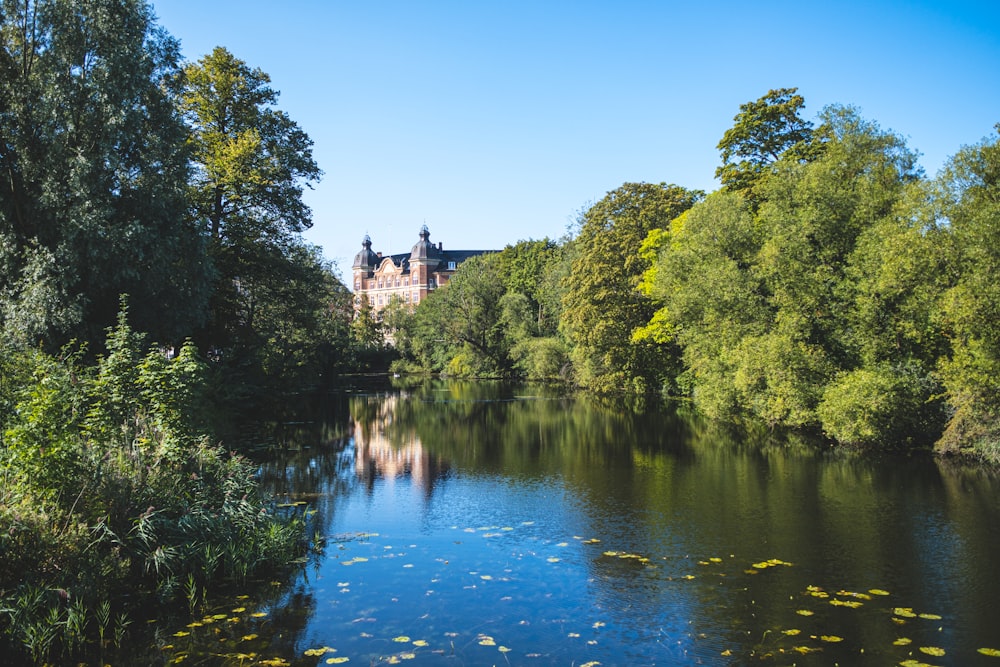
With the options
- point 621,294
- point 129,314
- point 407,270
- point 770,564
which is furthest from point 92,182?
point 407,270

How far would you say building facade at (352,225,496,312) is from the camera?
114750mm

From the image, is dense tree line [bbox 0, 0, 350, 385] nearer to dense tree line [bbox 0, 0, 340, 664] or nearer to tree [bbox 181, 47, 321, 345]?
dense tree line [bbox 0, 0, 340, 664]

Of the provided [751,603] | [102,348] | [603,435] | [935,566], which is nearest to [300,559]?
[751,603]

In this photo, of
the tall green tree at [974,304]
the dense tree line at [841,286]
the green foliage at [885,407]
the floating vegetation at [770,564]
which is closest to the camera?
the floating vegetation at [770,564]

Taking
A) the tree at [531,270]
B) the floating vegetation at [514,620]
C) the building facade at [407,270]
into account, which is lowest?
the floating vegetation at [514,620]

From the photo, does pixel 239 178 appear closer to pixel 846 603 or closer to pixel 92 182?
pixel 92 182

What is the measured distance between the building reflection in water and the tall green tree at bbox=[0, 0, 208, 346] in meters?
7.31

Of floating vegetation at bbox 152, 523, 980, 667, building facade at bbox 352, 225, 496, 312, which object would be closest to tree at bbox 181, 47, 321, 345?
floating vegetation at bbox 152, 523, 980, 667

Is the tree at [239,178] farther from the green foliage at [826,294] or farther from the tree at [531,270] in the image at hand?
the tree at [531,270]

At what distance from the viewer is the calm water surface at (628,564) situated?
8047mm

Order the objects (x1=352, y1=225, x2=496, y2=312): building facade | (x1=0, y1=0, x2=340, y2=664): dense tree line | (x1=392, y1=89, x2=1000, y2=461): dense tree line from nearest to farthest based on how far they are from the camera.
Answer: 1. (x1=0, y1=0, x2=340, y2=664): dense tree line
2. (x1=392, y1=89, x2=1000, y2=461): dense tree line
3. (x1=352, y1=225, x2=496, y2=312): building facade

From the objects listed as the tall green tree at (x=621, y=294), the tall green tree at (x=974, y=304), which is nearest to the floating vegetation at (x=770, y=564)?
the tall green tree at (x=974, y=304)

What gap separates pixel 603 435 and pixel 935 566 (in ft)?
52.1

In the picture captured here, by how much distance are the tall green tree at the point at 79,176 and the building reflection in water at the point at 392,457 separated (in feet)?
24.0
